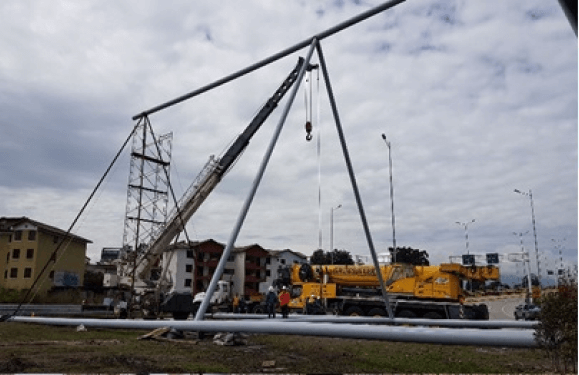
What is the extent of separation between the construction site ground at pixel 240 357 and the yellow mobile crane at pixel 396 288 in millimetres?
8206

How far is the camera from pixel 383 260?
26625 millimetres

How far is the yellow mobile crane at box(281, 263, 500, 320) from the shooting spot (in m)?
21.1

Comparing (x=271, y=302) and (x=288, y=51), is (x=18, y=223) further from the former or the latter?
(x=288, y=51)

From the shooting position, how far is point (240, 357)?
1090 cm

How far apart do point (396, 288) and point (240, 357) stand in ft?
44.0

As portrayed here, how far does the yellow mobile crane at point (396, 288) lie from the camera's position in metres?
21.1

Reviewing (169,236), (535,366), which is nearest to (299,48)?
(535,366)

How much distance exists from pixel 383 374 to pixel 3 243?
46.8 meters

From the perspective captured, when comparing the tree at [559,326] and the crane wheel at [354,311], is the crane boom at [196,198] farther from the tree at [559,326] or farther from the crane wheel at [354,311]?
the tree at [559,326]

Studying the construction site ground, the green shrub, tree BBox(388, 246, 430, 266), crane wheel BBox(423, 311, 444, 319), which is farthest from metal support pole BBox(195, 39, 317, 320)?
tree BBox(388, 246, 430, 266)

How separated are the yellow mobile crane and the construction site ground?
26.9 ft

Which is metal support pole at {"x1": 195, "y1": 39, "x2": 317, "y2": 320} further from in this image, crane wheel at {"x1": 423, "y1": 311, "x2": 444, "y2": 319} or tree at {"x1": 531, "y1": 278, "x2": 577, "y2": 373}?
crane wheel at {"x1": 423, "y1": 311, "x2": 444, "y2": 319}

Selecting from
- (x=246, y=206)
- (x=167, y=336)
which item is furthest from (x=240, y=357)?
(x=246, y=206)

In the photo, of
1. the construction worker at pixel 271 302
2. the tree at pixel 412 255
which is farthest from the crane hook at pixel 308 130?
the tree at pixel 412 255
